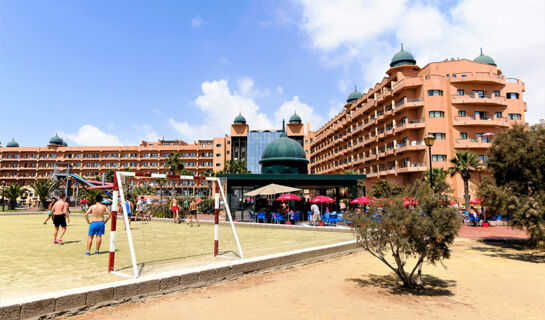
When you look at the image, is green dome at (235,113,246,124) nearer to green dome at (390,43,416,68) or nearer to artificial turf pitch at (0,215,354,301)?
green dome at (390,43,416,68)

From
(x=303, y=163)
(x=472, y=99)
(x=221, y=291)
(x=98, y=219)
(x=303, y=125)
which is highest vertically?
(x=303, y=125)

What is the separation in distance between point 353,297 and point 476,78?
169 ft

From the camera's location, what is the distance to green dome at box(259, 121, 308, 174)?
96.1 ft

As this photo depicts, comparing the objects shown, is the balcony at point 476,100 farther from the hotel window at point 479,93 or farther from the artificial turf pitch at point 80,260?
the artificial turf pitch at point 80,260

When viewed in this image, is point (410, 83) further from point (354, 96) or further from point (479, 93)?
point (354, 96)

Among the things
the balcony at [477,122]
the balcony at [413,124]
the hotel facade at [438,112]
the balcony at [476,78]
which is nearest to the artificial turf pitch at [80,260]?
the balcony at [413,124]

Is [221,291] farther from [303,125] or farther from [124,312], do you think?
[303,125]

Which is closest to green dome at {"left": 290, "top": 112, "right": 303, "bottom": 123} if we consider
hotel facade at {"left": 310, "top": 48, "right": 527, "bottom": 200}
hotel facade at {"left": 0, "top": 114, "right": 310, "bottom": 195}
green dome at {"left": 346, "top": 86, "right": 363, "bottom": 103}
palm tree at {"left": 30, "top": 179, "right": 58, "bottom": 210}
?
hotel facade at {"left": 0, "top": 114, "right": 310, "bottom": 195}

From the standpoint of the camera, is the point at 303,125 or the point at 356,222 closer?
the point at 356,222

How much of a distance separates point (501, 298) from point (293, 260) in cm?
474

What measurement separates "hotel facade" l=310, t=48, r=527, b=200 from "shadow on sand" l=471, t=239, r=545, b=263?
101 ft

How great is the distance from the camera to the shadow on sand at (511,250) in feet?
35.0

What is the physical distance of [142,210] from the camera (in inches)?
955

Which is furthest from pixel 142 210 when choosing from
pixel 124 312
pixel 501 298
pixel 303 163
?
pixel 501 298
